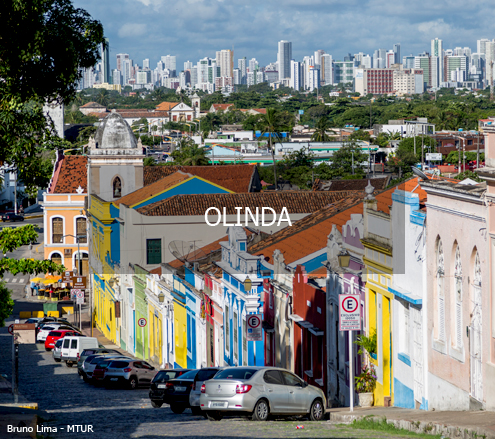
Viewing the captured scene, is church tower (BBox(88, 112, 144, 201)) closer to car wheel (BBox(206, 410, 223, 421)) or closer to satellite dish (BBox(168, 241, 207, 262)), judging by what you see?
satellite dish (BBox(168, 241, 207, 262))

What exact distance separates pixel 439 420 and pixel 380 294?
599 centimetres

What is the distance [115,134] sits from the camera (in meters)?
67.0

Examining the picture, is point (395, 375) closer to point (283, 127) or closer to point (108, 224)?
point (108, 224)

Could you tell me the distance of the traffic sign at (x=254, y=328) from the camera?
2867 cm

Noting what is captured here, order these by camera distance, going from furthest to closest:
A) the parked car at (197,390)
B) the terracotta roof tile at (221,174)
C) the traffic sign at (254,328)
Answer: the terracotta roof tile at (221,174), the traffic sign at (254,328), the parked car at (197,390)

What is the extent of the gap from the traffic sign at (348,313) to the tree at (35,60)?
23.3 feet

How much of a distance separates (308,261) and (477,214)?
13.7 meters

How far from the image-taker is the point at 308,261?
98.7 ft

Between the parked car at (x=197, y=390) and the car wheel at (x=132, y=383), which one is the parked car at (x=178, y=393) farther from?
the car wheel at (x=132, y=383)

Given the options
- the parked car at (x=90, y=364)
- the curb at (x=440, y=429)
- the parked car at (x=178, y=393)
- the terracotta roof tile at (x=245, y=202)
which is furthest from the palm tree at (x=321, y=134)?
the curb at (x=440, y=429)

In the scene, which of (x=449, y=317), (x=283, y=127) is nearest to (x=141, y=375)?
(x=449, y=317)

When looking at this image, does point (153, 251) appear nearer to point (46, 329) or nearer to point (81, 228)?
point (46, 329)

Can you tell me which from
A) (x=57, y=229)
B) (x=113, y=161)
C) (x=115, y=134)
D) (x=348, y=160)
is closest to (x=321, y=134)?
(x=348, y=160)

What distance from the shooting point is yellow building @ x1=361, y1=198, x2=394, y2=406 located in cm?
2112
